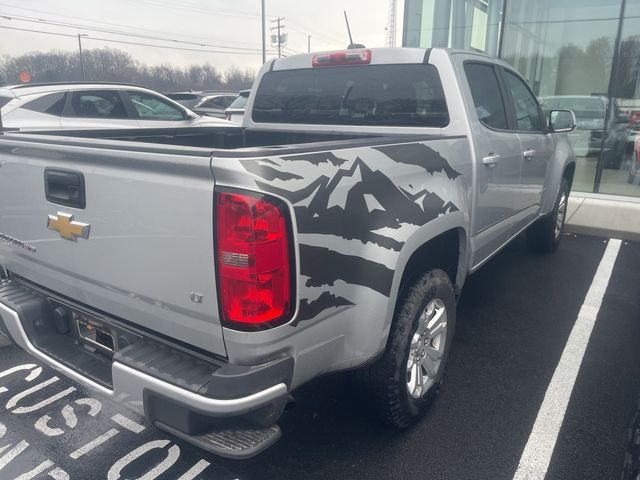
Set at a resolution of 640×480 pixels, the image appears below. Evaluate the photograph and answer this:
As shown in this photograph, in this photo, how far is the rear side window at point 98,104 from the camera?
24.7ft

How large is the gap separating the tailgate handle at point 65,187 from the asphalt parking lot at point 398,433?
1.23 meters

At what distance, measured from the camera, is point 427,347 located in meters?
2.71

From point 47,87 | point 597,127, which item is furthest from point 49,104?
point 597,127

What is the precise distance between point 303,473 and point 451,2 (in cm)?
1035

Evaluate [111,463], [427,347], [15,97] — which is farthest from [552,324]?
[15,97]

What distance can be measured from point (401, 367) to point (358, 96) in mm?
1822

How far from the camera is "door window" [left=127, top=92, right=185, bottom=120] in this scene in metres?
8.19

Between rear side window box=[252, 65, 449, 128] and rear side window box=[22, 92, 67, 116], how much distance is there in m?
4.74

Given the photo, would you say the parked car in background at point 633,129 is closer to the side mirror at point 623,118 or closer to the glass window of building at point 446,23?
the side mirror at point 623,118

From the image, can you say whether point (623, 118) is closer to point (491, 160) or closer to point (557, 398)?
point (491, 160)

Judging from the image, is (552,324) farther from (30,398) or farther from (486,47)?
(486,47)

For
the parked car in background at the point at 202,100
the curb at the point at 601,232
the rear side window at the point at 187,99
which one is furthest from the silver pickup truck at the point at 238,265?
the rear side window at the point at 187,99

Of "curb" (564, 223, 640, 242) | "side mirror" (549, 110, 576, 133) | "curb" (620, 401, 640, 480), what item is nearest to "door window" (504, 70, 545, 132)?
"side mirror" (549, 110, 576, 133)

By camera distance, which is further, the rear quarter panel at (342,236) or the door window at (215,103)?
the door window at (215,103)
